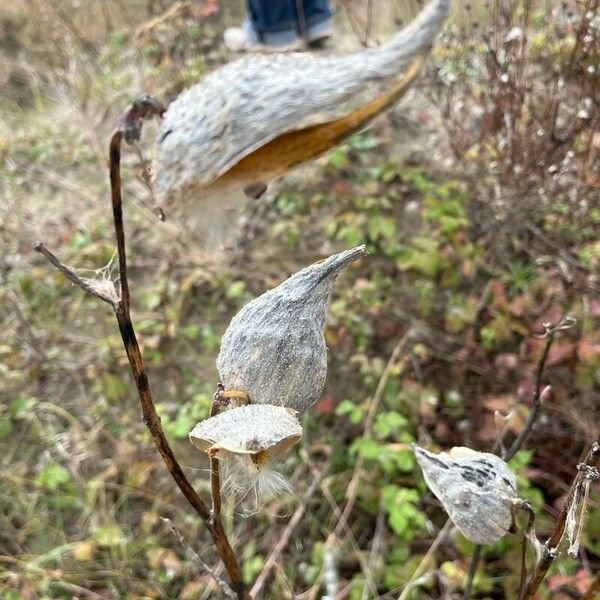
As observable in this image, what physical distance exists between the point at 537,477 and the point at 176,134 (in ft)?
3.98

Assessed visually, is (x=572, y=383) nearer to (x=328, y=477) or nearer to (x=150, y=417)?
(x=328, y=477)

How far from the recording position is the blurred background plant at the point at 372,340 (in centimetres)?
149

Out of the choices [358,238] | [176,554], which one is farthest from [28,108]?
[176,554]

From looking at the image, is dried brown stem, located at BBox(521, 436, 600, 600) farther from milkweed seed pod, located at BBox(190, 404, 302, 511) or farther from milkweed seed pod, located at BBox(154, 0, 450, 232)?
milkweed seed pod, located at BBox(154, 0, 450, 232)

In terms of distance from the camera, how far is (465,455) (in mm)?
666

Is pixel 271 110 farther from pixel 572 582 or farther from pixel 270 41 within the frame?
pixel 270 41

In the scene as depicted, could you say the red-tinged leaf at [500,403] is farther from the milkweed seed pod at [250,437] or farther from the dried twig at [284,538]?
the milkweed seed pod at [250,437]

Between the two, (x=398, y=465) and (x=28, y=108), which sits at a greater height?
(x=28, y=108)

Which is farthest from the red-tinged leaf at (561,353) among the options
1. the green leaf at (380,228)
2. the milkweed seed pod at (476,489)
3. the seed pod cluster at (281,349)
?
the seed pod cluster at (281,349)

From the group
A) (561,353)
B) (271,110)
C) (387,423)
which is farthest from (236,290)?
(271,110)

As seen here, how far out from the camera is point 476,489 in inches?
25.2

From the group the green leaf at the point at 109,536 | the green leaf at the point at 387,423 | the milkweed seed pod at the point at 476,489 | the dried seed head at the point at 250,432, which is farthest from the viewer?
the green leaf at the point at 109,536

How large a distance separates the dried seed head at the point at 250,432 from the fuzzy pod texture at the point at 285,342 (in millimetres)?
27

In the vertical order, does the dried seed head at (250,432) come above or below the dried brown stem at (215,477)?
above
